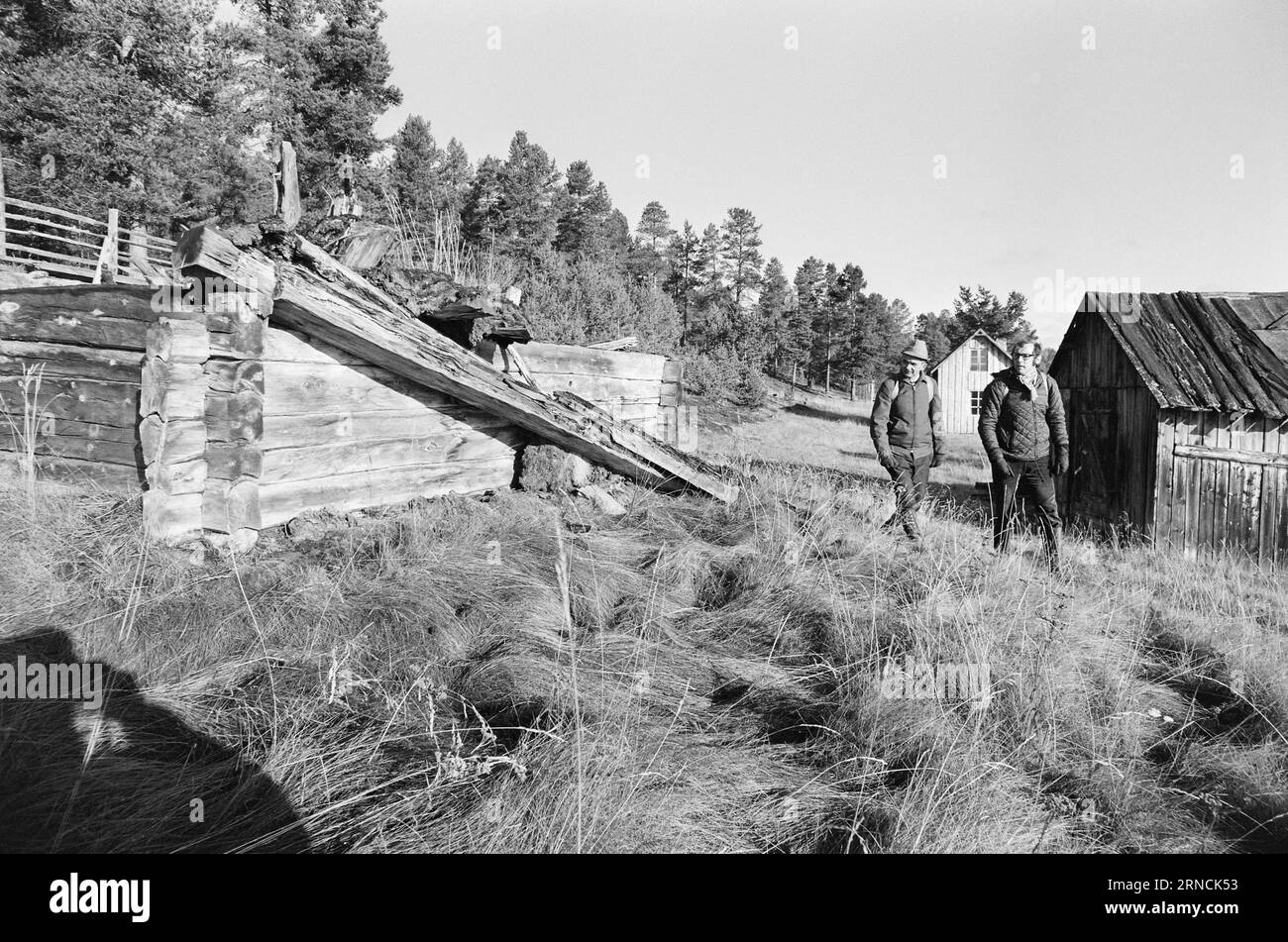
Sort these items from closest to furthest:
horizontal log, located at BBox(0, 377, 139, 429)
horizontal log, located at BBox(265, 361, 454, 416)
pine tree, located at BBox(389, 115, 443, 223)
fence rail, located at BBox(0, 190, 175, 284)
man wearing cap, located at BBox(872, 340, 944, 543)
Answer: horizontal log, located at BBox(0, 377, 139, 429) → horizontal log, located at BBox(265, 361, 454, 416) → man wearing cap, located at BBox(872, 340, 944, 543) → fence rail, located at BBox(0, 190, 175, 284) → pine tree, located at BBox(389, 115, 443, 223)

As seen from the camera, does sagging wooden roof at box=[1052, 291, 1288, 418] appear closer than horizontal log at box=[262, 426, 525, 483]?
No

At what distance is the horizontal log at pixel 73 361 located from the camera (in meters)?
4.30

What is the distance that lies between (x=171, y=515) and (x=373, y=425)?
1670 mm

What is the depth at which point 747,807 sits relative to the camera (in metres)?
2.27

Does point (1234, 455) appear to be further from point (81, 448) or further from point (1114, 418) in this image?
point (81, 448)

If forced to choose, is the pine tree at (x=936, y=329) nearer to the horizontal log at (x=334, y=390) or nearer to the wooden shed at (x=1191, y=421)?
the wooden shed at (x=1191, y=421)

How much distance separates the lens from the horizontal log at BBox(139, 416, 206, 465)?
3.96m

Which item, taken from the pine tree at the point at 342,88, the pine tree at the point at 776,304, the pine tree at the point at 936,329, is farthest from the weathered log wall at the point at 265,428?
the pine tree at the point at 936,329

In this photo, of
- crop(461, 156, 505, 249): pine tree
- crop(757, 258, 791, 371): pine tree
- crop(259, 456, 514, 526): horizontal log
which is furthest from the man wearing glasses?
crop(757, 258, 791, 371): pine tree

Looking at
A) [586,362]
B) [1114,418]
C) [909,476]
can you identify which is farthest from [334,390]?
[1114,418]

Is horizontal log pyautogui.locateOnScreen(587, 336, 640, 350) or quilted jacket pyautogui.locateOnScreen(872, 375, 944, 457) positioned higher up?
horizontal log pyautogui.locateOnScreen(587, 336, 640, 350)

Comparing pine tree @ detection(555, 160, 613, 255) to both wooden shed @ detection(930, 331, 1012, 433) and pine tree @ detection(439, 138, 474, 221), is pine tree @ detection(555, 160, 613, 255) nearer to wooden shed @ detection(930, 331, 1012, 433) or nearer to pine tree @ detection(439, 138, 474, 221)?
pine tree @ detection(439, 138, 474, 221)
